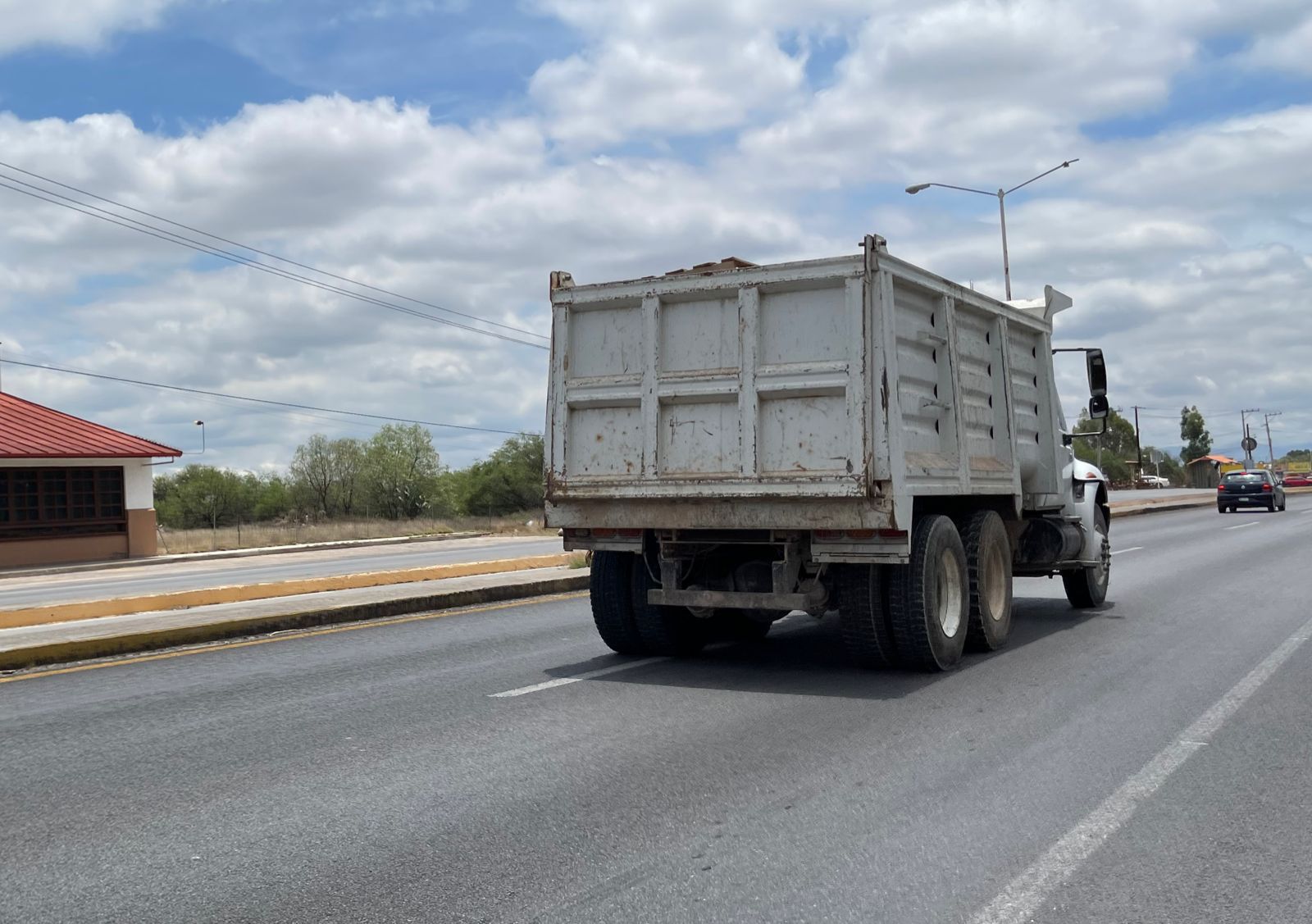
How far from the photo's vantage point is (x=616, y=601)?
10.1 meters

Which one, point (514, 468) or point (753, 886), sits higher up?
point (514, 468)

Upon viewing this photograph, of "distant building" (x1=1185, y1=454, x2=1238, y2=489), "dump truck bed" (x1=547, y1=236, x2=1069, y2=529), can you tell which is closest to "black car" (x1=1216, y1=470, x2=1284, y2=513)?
"dump truck bed" (x1=547, y1=236, x2=1069, y2=529)

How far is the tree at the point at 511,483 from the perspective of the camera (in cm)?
7456

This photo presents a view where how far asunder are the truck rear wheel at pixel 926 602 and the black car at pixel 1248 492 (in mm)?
36669

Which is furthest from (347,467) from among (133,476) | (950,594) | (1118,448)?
(1118,448)

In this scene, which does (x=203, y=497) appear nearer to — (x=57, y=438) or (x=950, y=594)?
(x=57, y=438)

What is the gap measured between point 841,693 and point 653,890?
4.08m

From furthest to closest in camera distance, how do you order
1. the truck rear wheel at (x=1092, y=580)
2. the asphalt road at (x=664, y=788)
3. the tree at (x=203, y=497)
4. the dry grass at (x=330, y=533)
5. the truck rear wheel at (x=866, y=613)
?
the tree at (x=203, y=497) < the dry grass at (x=330, y=533) < the truck rear wheel at (x=1092, y=580) < the truck rear wheel at (x=866, y=613) < the asphalt road at (x=664, y=788)

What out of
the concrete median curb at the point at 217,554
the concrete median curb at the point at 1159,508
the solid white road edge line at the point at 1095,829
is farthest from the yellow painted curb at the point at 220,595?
the concrete median curb at the point at 1159,508

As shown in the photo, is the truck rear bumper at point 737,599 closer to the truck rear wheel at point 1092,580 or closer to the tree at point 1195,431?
the truck rear wheel at point 1092,580

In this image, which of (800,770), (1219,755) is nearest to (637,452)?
(800,770)

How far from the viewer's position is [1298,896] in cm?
441

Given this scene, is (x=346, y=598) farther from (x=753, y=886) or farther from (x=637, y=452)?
(x=753, y=886)

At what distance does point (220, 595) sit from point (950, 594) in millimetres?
8827
